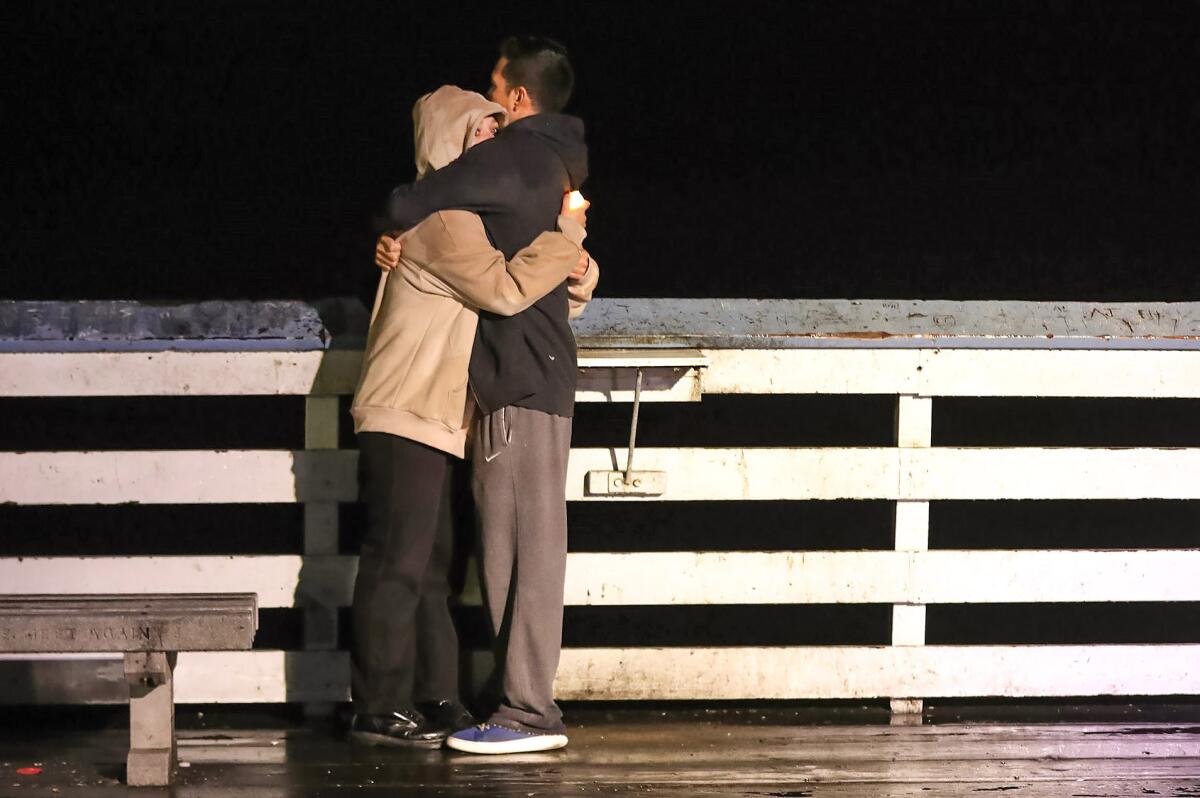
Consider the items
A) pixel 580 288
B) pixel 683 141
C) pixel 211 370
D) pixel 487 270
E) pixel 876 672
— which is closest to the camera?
pixel 487 270

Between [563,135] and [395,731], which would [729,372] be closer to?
[563,135]

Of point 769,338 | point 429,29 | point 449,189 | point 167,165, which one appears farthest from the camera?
point 167,165

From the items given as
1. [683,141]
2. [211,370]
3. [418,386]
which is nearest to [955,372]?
[418,386]

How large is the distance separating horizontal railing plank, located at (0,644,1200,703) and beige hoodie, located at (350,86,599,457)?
2.92 feet

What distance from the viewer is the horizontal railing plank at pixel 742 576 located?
4145mm

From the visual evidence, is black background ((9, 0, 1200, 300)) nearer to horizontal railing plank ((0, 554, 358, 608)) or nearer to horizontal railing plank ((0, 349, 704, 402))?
horizontal railing plank ((0, 349, 704, 402))

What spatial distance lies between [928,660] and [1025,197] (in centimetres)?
639

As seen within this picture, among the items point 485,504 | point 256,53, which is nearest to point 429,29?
point 256,53

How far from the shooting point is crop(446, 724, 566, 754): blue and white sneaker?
379 centimetres

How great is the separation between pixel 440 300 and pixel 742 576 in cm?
122

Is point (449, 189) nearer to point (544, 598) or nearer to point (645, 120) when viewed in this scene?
point (544, 598)

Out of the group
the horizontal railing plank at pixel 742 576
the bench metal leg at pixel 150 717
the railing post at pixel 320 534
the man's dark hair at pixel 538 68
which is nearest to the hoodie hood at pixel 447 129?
the man's dark hair at pixel 538 68

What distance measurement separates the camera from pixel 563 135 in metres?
3.84

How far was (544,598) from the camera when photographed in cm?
381
